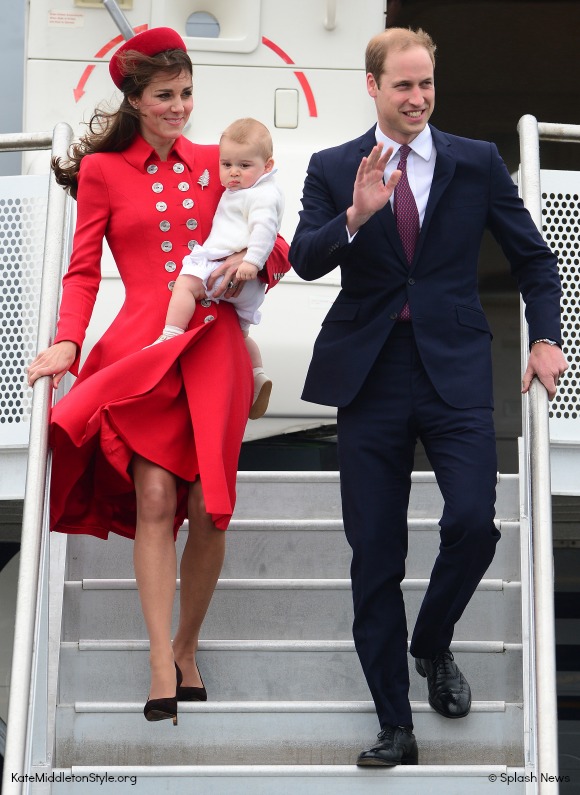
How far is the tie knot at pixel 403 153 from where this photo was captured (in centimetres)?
325

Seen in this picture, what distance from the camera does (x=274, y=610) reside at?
3.88 metres

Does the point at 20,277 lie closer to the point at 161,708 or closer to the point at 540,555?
the point at 161,708

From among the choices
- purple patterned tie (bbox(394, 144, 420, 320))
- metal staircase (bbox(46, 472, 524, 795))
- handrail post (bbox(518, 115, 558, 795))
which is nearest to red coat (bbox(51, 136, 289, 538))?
purple patterned tie (bbox(394, 144, 420, 320))

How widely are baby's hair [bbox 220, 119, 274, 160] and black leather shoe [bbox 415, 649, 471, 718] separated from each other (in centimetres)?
129

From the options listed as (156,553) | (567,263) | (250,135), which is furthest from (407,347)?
(567,263)

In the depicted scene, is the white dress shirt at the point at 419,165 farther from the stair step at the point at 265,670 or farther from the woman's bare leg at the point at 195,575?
the stair step at the point at 265,670

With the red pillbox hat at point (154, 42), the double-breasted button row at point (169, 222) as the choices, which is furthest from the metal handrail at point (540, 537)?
the red pillbox hat at point (154, 42)

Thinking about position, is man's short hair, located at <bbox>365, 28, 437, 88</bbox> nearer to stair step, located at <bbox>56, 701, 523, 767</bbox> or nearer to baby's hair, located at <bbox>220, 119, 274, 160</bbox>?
baby's hair, located at <bbox>220, 119, 274, 160</bbox>

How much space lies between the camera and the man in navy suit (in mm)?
3180

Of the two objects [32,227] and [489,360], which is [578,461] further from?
[32,227]

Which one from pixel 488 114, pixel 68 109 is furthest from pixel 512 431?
pixel 68 109

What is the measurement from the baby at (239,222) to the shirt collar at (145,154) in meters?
0.12

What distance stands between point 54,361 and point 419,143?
3.26 ft

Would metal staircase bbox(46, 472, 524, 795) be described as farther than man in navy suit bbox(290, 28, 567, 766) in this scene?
Yes
